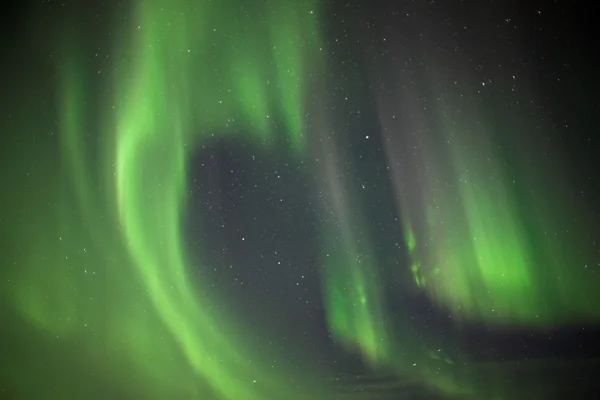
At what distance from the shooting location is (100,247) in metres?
0.83

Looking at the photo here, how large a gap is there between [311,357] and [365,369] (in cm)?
9

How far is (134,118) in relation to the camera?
833 millimetres

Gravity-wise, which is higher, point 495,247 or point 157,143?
point 157,143

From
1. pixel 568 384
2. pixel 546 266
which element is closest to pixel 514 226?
pixel 546 266

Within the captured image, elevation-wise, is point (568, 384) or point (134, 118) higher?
point (134, 118)

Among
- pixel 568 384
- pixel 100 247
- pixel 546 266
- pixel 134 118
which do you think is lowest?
pixel 568 384

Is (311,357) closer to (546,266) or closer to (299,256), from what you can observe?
(299,256)

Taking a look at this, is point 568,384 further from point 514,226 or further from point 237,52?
point 237,52

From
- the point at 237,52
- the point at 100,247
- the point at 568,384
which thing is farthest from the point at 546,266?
the point at 100,247

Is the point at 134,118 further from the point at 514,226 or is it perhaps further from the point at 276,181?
the point at 514,226

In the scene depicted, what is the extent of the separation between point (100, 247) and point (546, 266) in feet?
2.30

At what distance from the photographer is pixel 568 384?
81 centimetres

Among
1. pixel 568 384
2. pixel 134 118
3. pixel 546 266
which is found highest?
pixel 134 118

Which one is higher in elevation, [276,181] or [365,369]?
[276,181]
